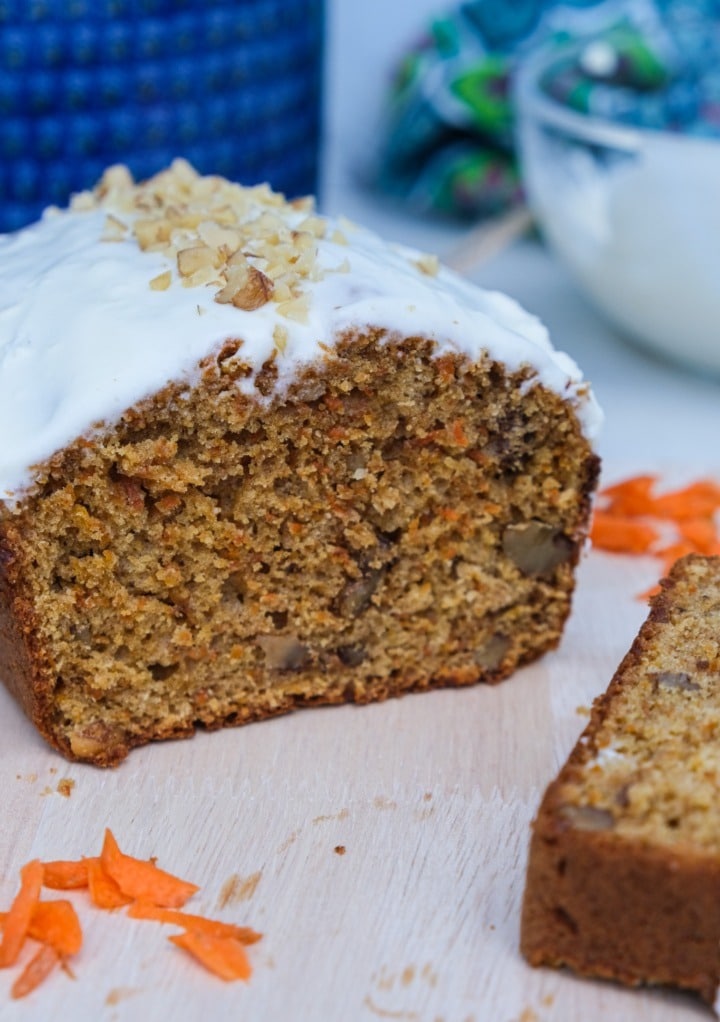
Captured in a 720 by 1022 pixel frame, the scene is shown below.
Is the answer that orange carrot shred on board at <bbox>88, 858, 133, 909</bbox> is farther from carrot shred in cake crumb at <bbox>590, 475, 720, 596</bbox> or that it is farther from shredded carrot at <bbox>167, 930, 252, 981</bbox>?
carrot shred in cake crumb at <bbox>590, 475, 720, 596</bbox>

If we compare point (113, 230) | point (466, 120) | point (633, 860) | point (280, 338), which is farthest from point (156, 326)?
point (466, 120)

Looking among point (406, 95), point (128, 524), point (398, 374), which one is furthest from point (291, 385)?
point (406, 95)

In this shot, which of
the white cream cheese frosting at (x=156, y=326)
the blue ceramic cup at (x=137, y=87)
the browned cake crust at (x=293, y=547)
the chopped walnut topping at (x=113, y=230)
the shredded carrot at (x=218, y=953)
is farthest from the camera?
the blue ceramic cup at (x=137, y=87)

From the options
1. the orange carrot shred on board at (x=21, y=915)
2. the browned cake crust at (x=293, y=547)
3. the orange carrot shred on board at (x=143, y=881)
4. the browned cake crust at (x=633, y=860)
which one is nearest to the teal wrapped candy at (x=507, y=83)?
the browned cake crust at (x=293, y=547)

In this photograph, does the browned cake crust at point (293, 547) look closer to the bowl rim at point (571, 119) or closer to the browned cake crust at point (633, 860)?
the browned cake crust at point (633, 860)

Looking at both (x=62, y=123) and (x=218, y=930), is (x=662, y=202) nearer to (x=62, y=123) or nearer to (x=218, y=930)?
(x=62, y=123)
